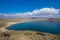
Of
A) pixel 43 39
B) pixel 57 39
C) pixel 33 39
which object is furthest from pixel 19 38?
pixel 57 39

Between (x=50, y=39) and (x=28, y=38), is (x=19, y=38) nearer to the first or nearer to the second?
(x=28, y=38)

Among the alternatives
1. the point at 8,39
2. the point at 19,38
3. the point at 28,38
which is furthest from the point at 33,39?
the point at 8,39

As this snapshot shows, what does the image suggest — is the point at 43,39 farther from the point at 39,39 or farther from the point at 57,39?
the point at 57,39

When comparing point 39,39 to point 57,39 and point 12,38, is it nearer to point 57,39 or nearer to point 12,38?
point 57,39

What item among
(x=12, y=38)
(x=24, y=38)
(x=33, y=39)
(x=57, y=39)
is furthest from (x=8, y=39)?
(x=57, y=39)

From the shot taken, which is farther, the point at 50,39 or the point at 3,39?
the point at 50,39

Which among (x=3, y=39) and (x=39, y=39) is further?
(x=39, y=39)

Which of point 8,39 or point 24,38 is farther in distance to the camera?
point 24,38
